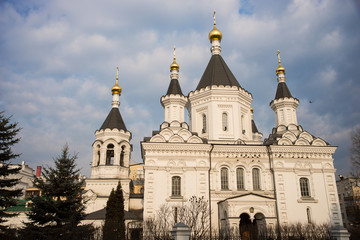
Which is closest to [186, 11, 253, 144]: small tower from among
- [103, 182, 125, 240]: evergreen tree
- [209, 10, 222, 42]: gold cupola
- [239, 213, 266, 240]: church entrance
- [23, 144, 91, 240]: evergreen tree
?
[209, 10, 222, 42]: gold cupola

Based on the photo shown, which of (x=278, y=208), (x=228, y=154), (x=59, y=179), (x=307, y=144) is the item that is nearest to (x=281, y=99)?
(x=307, y=144)

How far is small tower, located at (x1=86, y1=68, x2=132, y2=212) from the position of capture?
2577 centimetres

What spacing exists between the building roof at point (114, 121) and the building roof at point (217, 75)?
8.28 meters

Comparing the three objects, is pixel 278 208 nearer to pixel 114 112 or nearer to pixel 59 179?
pixel 59 179

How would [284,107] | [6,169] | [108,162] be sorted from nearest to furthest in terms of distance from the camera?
[6,169] → [284,107] → [108,162]

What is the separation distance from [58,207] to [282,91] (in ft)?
66.3

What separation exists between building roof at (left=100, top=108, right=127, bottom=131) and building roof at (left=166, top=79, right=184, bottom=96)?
6.20 meters

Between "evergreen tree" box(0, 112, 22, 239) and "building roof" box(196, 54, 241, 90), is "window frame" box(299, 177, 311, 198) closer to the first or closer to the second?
"building roof" box(196, 54, 241, 90)

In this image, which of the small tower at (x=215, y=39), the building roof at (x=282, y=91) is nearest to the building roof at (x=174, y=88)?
the small tower at (x=215, y=39)

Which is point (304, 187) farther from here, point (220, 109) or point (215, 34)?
point (215, 34)

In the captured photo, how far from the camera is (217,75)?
25.3 m

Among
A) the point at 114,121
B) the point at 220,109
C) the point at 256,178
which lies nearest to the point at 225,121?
the point at 220,109

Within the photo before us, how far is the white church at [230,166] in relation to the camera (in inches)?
781

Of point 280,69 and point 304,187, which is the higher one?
point 280,69
